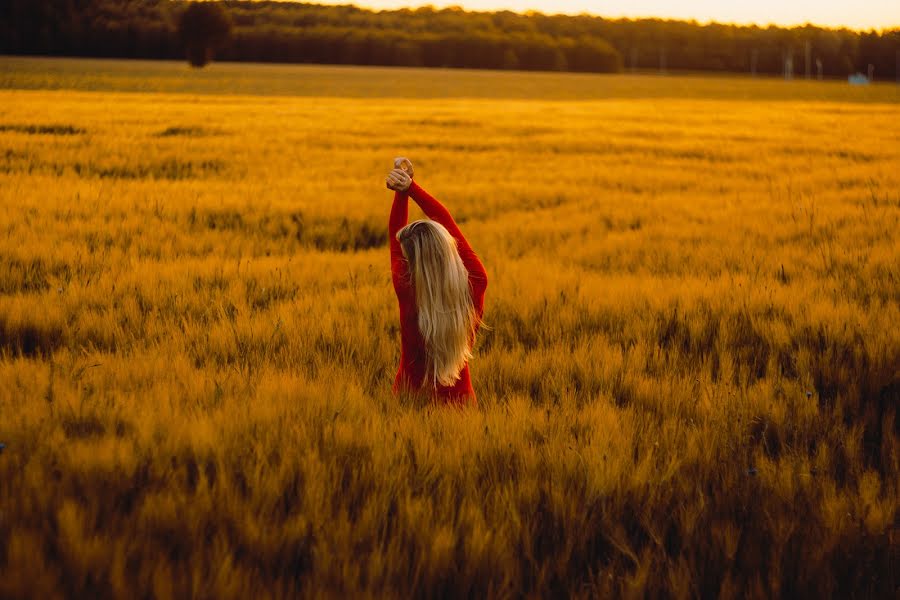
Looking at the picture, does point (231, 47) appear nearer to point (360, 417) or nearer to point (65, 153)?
point (65, 153)

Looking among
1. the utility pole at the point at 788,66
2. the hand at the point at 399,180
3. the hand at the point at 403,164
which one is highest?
the utility pole at the point at 788,66

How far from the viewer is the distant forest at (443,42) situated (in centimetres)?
5862

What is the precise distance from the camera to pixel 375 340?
4.18 meters

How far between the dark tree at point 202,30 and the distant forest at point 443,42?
1253mm

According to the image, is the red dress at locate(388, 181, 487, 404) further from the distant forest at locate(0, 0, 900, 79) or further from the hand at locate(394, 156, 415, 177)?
the distant forest at locate(0, 0, 900, 79)

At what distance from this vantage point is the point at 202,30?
70188mm

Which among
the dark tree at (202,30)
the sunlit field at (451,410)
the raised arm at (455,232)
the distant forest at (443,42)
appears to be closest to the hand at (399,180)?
the raised arm at (455,232)

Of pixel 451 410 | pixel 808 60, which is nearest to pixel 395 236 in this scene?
pixel 451 410

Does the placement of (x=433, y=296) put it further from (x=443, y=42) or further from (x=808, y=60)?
(x=808, y=60)

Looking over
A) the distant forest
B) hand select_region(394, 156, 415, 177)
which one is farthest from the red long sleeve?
the distant forest

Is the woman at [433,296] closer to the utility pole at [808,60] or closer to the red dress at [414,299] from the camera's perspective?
the red dress at [414,299]

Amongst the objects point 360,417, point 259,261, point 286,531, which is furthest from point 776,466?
point 259,261

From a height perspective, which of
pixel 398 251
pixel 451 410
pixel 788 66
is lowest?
pixel 451 410

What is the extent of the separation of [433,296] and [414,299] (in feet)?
0.63
